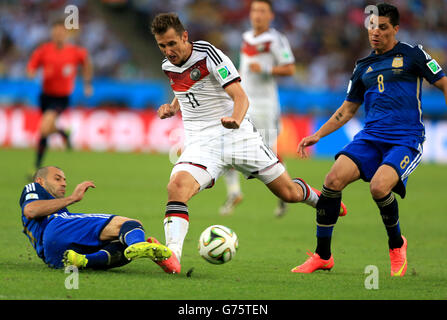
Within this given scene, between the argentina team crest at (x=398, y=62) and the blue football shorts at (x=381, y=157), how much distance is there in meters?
0.68

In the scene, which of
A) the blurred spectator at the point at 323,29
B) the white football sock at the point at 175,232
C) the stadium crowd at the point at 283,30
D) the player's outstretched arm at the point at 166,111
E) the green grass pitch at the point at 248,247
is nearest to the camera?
the green grass pitch at the point at 248,247

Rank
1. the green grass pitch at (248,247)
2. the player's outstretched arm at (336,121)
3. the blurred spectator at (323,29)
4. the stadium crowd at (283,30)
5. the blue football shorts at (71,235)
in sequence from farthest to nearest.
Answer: the stadium crowd at (283,30)
the blurred spectator at (323,29)
the player's outstretched arm at (336,121)
the blue football shorts at (71,235)
the green grass pitch at (248,247)

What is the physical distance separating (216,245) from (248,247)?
229cm

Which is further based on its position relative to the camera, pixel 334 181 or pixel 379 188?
pixel 334 181

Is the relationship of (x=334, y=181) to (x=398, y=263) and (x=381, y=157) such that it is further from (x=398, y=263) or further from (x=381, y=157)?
(x=398, y=263)

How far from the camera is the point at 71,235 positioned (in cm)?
610

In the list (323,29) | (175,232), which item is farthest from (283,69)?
(323,29)

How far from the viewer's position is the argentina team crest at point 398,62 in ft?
21.8

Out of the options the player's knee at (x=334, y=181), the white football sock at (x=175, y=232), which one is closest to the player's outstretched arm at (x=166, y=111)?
the white football sock at (x=175, y=232)

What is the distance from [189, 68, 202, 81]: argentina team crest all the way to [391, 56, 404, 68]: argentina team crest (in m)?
1.67

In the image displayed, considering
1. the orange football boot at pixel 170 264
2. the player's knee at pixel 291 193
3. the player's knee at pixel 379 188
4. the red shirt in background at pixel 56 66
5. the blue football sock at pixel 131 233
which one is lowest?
the orange football boot at pixel 170 264

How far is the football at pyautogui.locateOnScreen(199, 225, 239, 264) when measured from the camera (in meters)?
6.17

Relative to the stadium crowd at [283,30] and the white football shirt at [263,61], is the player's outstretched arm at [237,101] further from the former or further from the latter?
the stadium crowd at [283,30]
